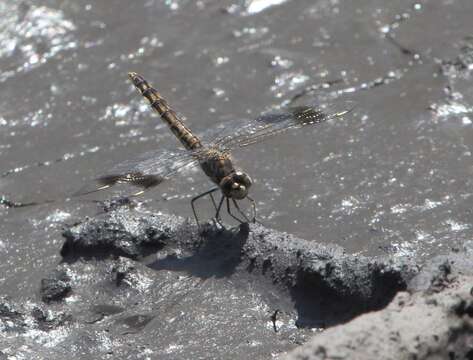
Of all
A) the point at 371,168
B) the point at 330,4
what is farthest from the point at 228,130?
the point at 330,4

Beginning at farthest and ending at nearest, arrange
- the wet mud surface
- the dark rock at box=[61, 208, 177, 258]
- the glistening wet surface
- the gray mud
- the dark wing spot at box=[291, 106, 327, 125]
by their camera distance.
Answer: the dark wing spot at box=[291, 106, 327, 125] < the glistening wet surface < the dark rock at box=[61, 208, 177, 258] < the wet mud surface < the gray mud

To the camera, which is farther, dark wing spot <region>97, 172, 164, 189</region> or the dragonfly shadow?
dark wing spot <region>97, 172, 164, 189</region>

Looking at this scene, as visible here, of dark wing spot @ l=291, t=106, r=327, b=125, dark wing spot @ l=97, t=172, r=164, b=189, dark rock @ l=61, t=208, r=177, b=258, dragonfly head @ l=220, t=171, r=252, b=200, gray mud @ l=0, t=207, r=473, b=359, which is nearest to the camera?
gray mud @ l=0, t=207, r=473, b=359

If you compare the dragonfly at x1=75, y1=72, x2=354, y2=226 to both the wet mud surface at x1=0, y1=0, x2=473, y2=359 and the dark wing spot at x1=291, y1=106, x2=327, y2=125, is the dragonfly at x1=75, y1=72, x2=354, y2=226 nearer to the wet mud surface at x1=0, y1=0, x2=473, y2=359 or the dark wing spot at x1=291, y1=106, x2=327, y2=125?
the dark wing spot at x1=291, y1=106, x2=327, y2=125

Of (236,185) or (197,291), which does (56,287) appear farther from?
(236,185)

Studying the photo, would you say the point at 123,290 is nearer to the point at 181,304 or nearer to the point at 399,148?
the point at 181,304

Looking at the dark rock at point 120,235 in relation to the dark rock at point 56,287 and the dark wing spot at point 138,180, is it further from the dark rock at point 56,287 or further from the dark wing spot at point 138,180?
the dark wing spot at point 138,180

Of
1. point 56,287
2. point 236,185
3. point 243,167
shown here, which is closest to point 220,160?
point 236,185

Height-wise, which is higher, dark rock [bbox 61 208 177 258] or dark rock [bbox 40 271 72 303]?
dark rock [bbox 61 208 177 258]

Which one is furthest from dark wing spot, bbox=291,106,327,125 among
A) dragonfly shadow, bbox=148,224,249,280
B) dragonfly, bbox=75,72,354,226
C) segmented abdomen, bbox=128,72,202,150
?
dragonfly shadow, bbox=148,224,249,280
